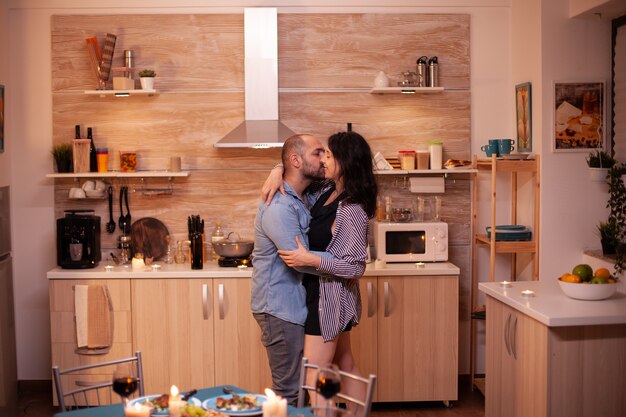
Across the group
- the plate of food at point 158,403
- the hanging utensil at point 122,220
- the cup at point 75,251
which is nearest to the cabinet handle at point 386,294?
the hanging utensil at point 122,220

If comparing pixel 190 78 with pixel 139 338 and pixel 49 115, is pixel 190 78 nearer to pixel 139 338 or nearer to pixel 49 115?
pixel 49 115

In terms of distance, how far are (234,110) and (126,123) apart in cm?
72

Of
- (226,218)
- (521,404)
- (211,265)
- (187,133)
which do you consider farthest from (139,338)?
(521,404)

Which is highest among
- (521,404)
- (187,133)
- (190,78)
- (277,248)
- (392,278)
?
(190,78)

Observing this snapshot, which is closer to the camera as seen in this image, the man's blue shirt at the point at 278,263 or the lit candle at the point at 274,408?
the lit candle at the point at 274,408

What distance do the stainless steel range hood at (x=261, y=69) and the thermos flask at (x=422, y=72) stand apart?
917 millimetres

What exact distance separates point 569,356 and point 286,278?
122 cm

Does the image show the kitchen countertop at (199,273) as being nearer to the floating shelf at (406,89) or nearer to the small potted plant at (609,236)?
the small potted plant at (609,236)

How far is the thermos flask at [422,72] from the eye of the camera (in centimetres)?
521

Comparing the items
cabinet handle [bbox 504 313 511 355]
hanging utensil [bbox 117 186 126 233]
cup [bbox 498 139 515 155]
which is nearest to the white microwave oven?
cup [bbox 498 139 515 155]

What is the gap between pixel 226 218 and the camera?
210 inches

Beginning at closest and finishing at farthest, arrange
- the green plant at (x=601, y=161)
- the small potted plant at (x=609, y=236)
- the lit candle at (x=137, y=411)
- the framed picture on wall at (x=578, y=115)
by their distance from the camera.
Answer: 1. the lit candle at (x=137, y=411)
2. the small potted plant at (x=609, y=236)
3. the green plant at (x=601, y=161)
4. the framed picture on wall at (x=578, y=115)

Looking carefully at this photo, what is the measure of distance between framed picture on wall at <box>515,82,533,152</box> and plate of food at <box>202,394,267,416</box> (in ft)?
9.83

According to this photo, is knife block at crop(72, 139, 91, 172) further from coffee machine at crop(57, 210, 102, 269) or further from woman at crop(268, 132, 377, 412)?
woman at crop(268, 132, 377, 412)
